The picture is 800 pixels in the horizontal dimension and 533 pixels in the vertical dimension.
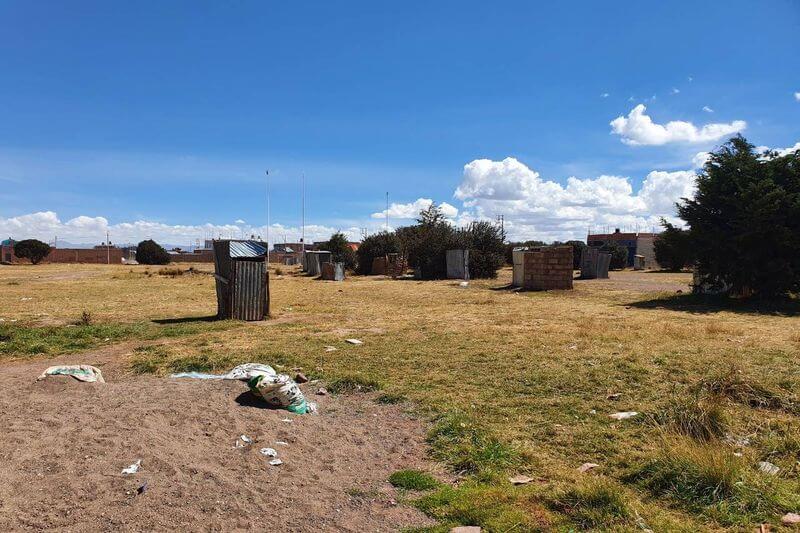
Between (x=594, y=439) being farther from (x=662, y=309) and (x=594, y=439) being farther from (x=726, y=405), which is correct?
(x=662, y=309)

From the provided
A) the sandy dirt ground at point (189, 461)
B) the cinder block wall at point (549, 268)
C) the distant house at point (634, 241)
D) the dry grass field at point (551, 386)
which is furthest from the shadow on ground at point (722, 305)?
the distant house at point (634, 241)

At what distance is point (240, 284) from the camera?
1262 centimetres

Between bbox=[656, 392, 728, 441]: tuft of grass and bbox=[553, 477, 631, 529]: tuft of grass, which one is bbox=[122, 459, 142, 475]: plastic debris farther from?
bbox=[656, 392, 728, 441]: tuft of grass

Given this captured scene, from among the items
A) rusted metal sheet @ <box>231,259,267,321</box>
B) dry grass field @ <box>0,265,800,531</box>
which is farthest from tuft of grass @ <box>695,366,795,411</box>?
rusted metal sheet @ <box>231,259,267,321</box>

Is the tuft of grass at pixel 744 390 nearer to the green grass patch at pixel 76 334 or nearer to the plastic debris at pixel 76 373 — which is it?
the plastic debris at pixel 76 373

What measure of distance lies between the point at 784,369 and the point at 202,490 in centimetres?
645

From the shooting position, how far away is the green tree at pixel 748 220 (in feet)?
46.9

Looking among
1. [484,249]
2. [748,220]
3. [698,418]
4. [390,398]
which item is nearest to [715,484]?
[698,418]

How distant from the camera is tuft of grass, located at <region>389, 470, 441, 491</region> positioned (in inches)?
147

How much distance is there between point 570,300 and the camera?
17.2m

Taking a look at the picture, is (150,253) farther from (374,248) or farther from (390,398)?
(390,398)

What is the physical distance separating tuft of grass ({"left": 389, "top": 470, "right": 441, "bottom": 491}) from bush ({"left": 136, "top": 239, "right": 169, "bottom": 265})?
199 feet

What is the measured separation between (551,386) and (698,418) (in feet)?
5.99

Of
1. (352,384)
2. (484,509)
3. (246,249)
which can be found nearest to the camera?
(484,509)
